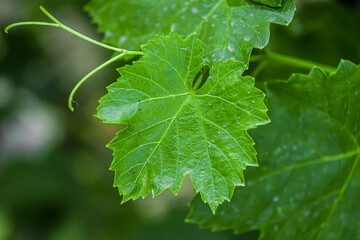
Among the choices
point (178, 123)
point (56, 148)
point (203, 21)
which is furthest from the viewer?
point (56, 148)

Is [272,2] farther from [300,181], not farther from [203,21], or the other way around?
[300,181]

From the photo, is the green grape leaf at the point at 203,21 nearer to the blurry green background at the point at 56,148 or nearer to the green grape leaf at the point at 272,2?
the green grape leaf at the point at 272,2

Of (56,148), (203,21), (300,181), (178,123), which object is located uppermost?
(203,21)

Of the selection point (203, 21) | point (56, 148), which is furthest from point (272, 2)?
point (56, 148)

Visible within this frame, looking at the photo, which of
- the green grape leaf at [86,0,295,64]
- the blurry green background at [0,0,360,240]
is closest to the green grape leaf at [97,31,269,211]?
the green grape leaf at [86,0,295,64]

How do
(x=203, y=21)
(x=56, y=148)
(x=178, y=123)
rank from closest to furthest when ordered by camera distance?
(x=178, y=123) → (x=203, y=21) → (x=56, y=148)

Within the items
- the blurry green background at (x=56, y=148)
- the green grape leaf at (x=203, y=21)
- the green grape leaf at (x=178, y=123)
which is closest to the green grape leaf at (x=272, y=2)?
the green grape leaf at (x=203, y=21)

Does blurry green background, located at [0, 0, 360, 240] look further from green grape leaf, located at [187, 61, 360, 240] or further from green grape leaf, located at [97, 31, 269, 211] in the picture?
green grape leaf, located at [97, 31, 269, 211]

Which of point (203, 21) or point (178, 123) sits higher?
point (203, 21)
